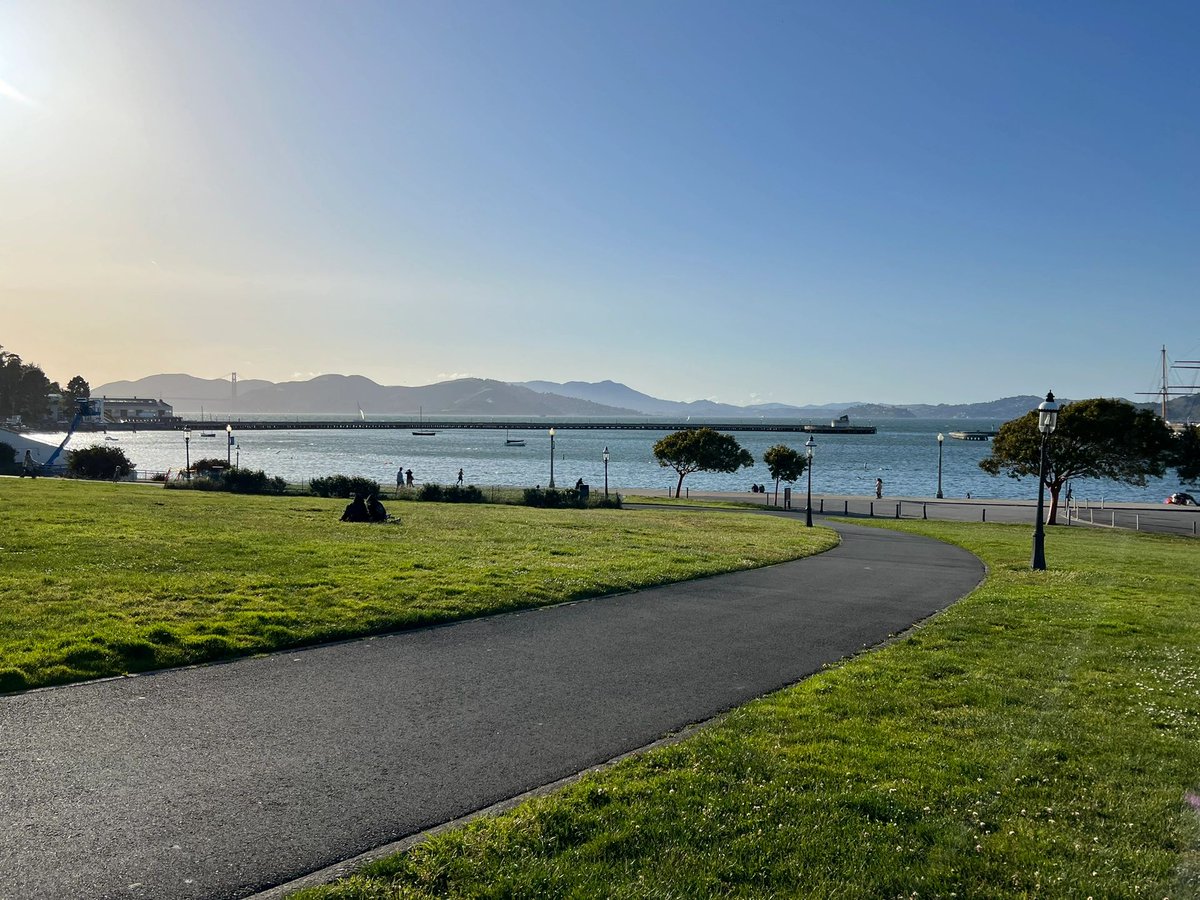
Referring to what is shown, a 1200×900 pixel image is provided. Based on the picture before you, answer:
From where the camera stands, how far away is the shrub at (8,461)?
170 feet

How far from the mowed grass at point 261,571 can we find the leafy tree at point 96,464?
87.6ft

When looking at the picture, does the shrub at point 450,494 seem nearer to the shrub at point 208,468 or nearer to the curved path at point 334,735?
the shrub at point 208,468

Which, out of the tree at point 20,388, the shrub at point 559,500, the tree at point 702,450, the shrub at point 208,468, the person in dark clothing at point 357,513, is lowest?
the shrub at point 559,500

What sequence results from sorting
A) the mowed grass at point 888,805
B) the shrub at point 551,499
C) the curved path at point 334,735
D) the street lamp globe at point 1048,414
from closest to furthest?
the mowed grass at point 888,805 < the curved path at point 334,735 < the street lamp globe at point 1048,414 < the shrub at point 551,499

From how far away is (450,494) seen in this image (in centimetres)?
3978

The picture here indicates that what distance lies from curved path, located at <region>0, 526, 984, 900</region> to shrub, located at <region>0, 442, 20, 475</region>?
175 ft

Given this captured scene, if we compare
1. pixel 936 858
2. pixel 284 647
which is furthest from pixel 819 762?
pixel 284 647

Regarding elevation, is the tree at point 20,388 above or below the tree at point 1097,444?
above

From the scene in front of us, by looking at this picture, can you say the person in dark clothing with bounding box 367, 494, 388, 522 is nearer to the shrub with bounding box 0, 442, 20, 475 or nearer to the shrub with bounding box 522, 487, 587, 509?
the shrub with bounding box 522, 487, 587, 509

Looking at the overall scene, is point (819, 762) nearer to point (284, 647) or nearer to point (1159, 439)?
point (284, 647)

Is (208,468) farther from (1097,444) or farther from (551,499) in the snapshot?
(1097,444)

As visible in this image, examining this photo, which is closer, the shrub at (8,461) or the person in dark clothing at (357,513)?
the person in dark clothing at (357,513)

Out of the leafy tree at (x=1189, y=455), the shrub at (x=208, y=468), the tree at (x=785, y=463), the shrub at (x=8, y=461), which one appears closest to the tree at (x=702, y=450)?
the tree at (x=785, y=463)

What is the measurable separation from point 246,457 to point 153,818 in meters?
146
